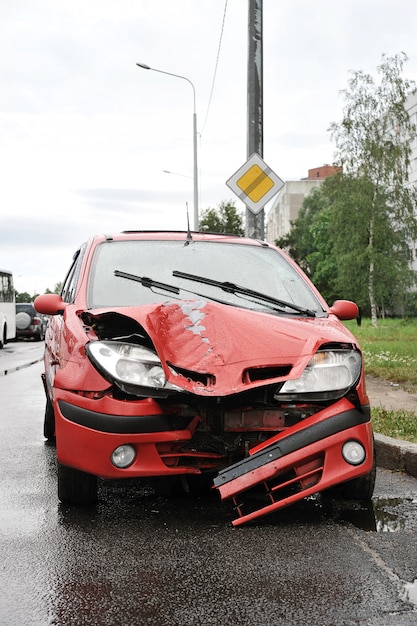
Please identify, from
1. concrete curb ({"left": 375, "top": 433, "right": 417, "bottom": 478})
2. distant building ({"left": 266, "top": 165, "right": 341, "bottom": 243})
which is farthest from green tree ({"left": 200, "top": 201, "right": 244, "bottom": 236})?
distant building ({"left": 266, "top": 165, "right": 341, "bottom": 243})

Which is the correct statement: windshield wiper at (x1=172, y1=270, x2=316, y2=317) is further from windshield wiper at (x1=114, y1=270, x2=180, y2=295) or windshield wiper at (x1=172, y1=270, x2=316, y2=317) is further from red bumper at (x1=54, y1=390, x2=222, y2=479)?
red bumper at (x1=54, y1=390, x2=222, y2=479)

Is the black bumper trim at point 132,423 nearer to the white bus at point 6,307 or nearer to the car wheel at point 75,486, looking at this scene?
the car wheel at point 75,486

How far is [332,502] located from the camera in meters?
4.68

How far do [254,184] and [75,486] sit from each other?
289 inches

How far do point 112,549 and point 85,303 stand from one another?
166cm

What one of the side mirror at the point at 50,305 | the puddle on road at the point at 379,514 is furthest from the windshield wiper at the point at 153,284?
the puddle on road at the point at 379,514

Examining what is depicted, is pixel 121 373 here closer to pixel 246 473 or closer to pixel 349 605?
pixel 246 473

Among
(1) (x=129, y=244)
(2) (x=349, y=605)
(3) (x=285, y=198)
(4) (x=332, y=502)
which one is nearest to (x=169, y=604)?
(2) (x=349, y=605)

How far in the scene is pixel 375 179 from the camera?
44.1 meters

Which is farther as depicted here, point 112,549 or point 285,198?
point 285,198

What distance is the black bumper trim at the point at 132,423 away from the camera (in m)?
4.01

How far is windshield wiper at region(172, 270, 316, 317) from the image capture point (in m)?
4.92

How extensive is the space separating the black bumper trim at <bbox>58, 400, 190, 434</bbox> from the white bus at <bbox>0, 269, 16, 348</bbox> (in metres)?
25.1

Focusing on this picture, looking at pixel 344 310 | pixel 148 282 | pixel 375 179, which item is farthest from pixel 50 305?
pixel 375 179
